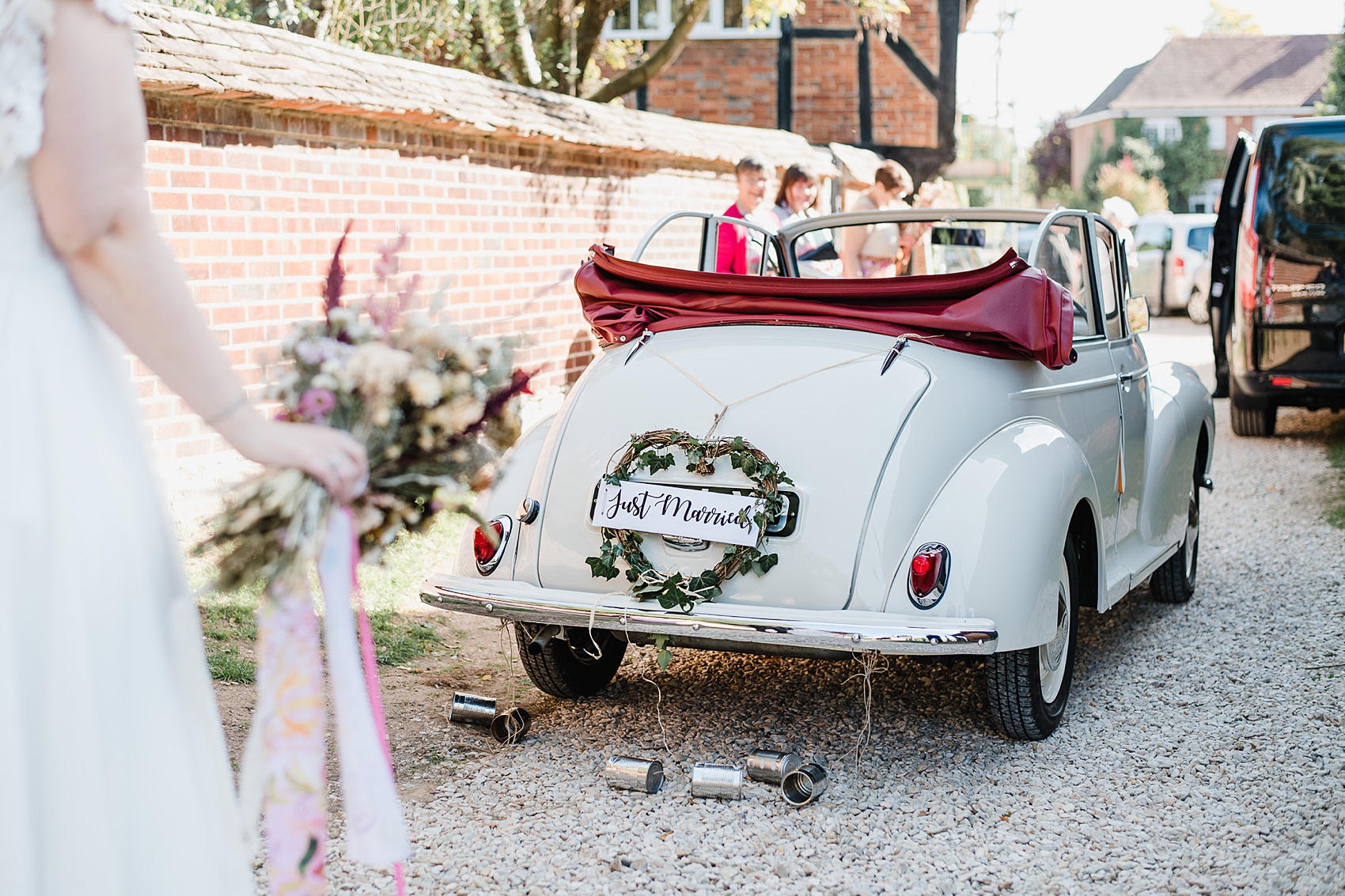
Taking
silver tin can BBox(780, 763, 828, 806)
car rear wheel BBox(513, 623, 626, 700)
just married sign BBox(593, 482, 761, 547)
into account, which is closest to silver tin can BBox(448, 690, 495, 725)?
car rear wheel BBox(513, 623, 626, 700)

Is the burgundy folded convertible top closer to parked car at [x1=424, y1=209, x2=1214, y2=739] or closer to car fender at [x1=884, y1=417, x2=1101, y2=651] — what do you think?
parked car at [x1=424, y1=209, x2=1214, y2=739]

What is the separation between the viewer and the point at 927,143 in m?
20.0

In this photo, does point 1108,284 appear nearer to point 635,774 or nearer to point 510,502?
point 510,502

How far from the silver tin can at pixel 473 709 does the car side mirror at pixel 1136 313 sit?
3.02 m

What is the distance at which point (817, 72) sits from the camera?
19.6m

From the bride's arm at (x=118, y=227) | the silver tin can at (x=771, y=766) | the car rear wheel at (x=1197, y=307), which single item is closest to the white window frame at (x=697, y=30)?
the car rear wheel at (x=1197, y=307)

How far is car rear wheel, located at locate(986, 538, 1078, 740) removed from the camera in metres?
4.02

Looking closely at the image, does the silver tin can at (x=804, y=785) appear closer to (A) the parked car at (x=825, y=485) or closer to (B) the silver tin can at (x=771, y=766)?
(B) the silver tin can at (x=771, y=766)

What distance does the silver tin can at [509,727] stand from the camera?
425 centimetres

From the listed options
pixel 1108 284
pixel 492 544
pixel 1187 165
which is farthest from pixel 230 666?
pixel 1187 165

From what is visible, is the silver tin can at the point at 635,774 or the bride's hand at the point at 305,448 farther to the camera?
the silver tin can at the point at 635,774

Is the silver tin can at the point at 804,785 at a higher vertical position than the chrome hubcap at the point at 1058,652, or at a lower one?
lower

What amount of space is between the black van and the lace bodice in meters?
9.36

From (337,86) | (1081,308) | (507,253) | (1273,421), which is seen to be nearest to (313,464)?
(1081,308)
